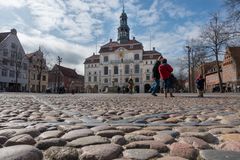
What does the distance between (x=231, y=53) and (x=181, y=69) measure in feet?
78.4

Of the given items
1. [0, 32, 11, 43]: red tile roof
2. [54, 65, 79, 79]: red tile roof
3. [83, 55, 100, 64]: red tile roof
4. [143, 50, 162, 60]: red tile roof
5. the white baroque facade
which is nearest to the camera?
the white baroque facade

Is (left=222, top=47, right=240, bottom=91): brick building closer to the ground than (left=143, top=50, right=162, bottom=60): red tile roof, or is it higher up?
closer to the ground

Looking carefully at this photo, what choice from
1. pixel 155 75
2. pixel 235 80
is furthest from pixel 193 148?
pixel 235 80

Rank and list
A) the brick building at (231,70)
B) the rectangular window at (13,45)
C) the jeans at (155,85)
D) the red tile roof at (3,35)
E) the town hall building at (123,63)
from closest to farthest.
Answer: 1. the jeans at (155,85)
2. the brick building at (231,70)
3. the red tile roof at (3,35)
4. the rectangular window at (13,45)
5. the town hall building at (123,63)

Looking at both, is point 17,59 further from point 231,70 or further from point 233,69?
point 231,70

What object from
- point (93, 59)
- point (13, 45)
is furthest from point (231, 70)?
point (13, 45)

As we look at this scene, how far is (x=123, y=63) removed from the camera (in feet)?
315

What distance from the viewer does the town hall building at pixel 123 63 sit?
9469cm

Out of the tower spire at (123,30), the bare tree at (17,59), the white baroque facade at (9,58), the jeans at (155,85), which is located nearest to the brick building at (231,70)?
the tower spire at (123,30)

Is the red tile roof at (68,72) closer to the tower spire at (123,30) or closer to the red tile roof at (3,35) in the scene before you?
the tower spire at (123,30)

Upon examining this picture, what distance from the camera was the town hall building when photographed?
9469cm

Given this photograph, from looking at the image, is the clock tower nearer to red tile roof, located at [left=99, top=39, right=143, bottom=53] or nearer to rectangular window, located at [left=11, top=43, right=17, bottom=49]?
red tile roof, located at [left=99, top=39, right=143, bottom=53]

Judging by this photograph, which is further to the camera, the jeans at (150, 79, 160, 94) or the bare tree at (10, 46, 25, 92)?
the bare tree at (10, 46, 25, 92)

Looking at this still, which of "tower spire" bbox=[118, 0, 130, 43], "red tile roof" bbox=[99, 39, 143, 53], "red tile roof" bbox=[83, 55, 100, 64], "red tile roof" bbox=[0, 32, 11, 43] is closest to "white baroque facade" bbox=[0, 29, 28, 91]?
"red tile roof" bbox=[0, 32, 11, 43]
